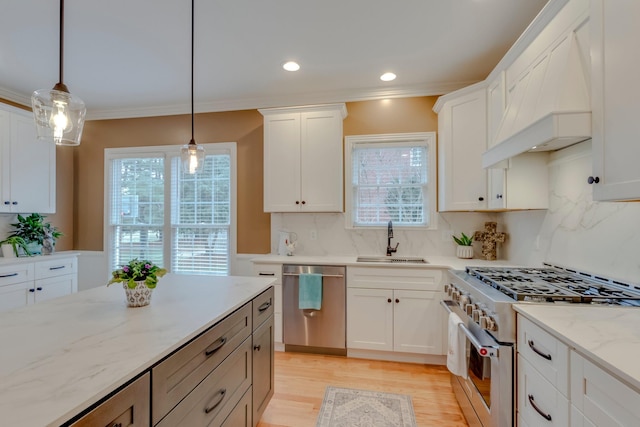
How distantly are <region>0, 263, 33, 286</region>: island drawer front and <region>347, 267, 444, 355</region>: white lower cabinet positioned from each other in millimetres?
3290

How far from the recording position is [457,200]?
294cm

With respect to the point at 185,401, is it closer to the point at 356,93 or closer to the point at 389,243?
the point at 389,243

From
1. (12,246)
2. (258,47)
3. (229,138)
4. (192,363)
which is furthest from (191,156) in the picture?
(12,246)

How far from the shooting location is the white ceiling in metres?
2.12

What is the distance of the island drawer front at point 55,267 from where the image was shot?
10.7ft

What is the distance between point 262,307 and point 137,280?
2.46 feet

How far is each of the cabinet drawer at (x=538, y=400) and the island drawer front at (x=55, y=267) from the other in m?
4.36

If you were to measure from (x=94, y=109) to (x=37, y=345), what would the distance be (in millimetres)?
4003

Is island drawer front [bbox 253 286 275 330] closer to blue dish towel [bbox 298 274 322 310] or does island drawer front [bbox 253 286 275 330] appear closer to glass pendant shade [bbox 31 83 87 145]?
blue dish towel [bbox 298 274 322 310]

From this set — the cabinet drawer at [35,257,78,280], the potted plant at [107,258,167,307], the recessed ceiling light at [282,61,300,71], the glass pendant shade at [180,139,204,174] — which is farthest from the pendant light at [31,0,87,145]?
the cabinet drawer at [35,257,78,280]

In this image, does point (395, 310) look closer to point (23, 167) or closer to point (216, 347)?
point (216, 347)

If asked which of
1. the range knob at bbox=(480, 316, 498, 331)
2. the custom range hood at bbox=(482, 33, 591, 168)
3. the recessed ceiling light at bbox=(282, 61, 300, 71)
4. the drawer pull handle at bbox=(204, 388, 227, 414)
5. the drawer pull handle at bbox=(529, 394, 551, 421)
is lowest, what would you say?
the drawer pull handle at bbox=(529, 394, 551, 421)

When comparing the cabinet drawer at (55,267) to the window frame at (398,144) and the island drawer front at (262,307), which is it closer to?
the island drawer front at (262,307)

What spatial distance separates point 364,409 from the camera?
7.18 ft
